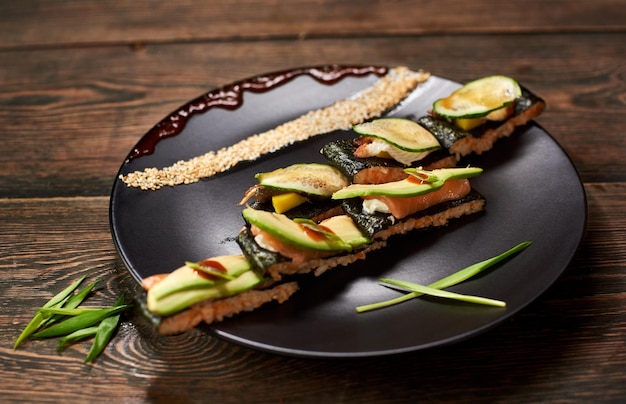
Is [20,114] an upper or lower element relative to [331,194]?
upper

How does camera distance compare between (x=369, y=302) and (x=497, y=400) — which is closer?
(x=497, y=400)

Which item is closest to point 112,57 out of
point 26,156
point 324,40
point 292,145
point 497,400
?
point 26,156

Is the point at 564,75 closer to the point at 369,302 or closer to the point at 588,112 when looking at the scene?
the point at 588,112

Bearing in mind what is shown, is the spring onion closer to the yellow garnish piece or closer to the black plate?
the black plate

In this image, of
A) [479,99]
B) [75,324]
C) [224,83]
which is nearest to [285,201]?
[75,324]

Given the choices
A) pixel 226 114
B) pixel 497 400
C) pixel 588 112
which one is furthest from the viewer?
pixel 588 112

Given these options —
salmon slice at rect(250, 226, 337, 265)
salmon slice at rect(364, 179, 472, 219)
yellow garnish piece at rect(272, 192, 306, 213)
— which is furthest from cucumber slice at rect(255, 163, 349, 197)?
salmon slice at rect(250, 226, 337, 265)

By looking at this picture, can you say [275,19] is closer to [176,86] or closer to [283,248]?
[176,86]

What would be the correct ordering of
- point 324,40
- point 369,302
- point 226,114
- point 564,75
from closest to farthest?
point 369,302 < point 226,114 < point 564,75 < point 324,40
